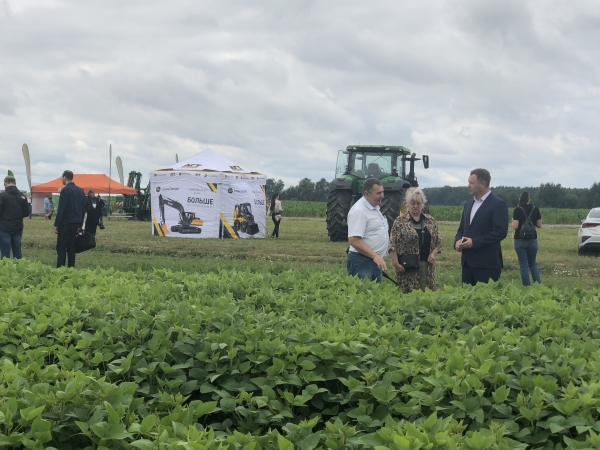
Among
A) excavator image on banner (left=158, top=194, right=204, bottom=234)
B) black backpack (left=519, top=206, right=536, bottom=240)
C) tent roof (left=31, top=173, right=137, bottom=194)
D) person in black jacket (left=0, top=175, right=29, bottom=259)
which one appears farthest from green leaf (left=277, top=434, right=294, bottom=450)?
tent roof (left=31, top=173, right=137, bottom=194)

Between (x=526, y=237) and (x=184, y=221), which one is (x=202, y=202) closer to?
(x=184, y=221)

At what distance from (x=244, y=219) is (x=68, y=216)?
35.6 ft

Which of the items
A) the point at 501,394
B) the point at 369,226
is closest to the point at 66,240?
the point at 369,226

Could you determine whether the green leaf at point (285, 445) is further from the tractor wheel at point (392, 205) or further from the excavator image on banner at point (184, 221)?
the excavator image on banner at point (184, 221)

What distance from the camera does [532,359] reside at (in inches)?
126

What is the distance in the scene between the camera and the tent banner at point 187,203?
21078 millimetres

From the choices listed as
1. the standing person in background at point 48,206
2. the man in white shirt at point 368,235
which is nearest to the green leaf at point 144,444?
the man in white shirt at point 368,235

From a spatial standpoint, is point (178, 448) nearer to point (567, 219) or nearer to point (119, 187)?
point (119, 187)

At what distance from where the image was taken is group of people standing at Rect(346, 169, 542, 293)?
21.2ft

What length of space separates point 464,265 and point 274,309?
3019mm

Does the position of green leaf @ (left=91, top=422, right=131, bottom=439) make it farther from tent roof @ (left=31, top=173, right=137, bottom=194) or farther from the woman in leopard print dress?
tent roof @ (left=31, top=173, right=137, bottom=194)

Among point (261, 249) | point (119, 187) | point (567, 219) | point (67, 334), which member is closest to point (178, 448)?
point (67, 334)

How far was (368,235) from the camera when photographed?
6566 mm

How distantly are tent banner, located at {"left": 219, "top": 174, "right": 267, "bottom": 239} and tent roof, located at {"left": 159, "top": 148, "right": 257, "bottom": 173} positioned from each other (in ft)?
1.46
